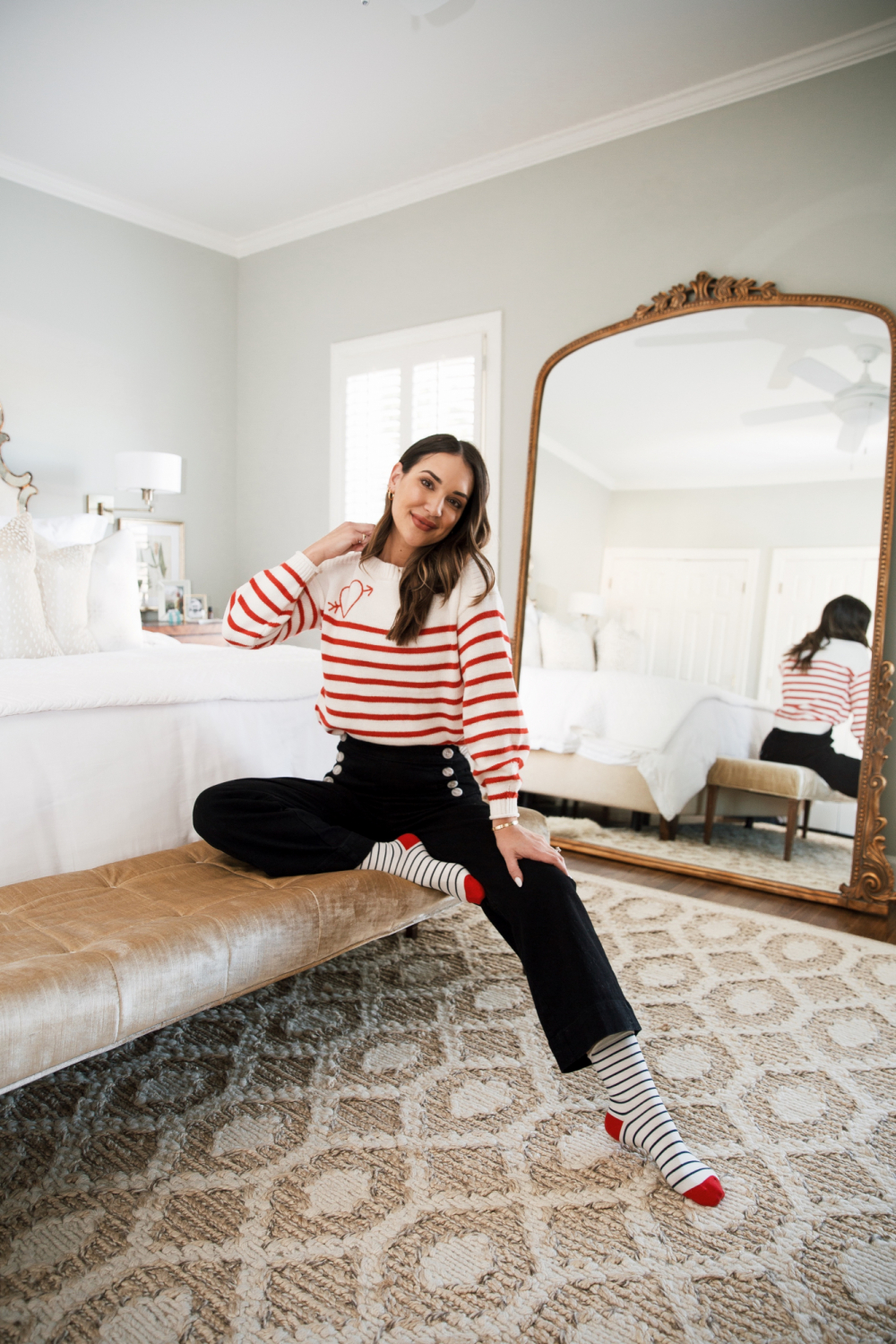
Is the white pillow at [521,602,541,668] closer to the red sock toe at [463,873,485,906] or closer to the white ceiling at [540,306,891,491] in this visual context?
the white ceiling at [540,306,891,491]

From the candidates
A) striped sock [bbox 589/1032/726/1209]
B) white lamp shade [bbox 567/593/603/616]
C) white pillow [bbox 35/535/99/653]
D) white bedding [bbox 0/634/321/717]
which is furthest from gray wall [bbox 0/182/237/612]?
striped sock [bbox 589/1032/726/1209]

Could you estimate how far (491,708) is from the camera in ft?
5.37

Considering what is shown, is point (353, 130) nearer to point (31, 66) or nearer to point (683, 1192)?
point (31, 66)

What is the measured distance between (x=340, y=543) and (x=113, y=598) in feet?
4.37

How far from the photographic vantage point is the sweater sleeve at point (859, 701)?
2754 mm

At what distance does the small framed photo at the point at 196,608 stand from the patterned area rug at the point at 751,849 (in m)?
2.29

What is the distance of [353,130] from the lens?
341 centimetres

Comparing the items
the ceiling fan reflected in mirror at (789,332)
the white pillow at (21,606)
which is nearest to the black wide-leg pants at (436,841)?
the white pillow at (21,606)

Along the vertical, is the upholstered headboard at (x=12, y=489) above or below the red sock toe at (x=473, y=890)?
above

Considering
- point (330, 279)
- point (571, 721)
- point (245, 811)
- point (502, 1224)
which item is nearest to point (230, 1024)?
point (245, 811)

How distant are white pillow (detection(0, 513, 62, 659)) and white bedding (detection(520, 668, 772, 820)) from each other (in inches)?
71.7

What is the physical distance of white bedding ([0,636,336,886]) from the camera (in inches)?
67.6

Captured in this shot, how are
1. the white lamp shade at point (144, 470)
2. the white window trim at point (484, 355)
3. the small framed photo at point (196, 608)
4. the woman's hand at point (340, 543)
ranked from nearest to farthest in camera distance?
the woman's hand at point (340, 543) < the white window trim at point (484, 355) < the white lamp shade at point (144, 470) < the small framed photo at point (196, 608)

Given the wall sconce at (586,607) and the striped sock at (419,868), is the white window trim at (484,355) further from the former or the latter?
the striped sock at (419,868)
